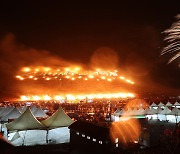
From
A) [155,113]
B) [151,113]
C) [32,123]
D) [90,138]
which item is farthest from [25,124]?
[155,113]

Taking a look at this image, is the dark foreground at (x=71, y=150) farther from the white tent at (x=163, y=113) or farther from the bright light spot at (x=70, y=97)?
the bright light spot at (x=70, y=97)

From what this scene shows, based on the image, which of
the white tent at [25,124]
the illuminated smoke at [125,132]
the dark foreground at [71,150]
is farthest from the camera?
the white tent at [25,124]

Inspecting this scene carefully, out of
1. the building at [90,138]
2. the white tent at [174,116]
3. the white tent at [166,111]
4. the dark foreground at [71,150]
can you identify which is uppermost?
the white tent at [166,111]

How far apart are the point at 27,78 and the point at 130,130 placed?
46.2 meters

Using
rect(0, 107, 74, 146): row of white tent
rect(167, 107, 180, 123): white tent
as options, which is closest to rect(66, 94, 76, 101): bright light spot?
rect(167, 107, 180, 123): white tent

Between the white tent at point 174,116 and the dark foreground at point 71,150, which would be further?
the white tent at point 174,116

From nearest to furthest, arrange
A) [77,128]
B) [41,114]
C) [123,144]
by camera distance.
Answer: [123,144] < [77,128] < [41,114]

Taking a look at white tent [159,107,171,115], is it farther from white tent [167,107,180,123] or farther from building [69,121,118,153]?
building [69,121,118,153]

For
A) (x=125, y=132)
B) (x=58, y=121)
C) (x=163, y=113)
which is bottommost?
(x=125, y=132)

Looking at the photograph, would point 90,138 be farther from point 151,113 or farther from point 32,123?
point 151,113

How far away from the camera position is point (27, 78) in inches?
2282

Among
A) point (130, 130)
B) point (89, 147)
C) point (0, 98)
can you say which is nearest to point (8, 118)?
point (89, 147)

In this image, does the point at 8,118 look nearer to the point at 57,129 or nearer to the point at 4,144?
the point at 57,129

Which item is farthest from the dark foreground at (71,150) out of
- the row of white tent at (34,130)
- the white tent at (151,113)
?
→ the white tent at (151,113)
